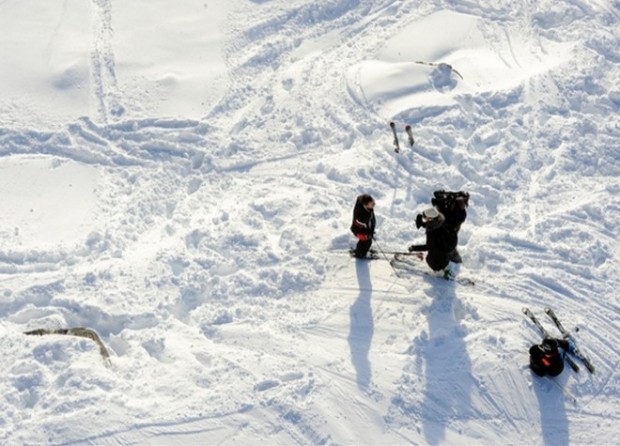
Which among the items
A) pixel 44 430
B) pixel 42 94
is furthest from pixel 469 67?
pixel 44 430

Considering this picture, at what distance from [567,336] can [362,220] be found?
3.24m

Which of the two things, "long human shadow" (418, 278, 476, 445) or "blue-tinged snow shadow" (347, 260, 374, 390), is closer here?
"long human shadow" (418, 278, 476, 445)

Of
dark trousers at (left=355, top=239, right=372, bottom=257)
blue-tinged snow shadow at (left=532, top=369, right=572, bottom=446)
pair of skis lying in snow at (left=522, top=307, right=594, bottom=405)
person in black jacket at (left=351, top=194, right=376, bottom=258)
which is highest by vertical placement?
person in black jacket at (left=351, top=194, right=376, bottom=258)

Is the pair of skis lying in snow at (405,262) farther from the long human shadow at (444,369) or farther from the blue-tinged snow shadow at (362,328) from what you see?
the long human shadow at (444,369)

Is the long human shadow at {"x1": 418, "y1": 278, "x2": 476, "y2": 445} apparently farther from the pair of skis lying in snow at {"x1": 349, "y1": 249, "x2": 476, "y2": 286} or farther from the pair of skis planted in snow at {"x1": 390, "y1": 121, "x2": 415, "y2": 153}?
the pair of skis planted in snow at {"x1": 390, "y1": 121, "x2": 415, "y2": 153}

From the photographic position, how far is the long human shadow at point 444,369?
27.2 ft

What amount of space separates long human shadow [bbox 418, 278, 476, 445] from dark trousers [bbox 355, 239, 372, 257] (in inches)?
43.6

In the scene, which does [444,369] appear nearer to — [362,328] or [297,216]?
[362,328]

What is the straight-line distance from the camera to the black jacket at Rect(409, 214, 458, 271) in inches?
345

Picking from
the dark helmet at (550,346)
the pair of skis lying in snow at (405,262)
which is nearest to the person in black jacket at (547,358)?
the dark helmet at (550,346)

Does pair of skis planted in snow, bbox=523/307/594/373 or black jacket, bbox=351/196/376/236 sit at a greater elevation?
black jacket, bbox=351/196/376/236

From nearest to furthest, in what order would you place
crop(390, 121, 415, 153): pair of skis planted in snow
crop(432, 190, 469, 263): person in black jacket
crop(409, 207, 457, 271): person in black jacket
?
crop(409, 207, 457, 271): person in black jacket
crop(432, 190, 469, 263): person in black jacket
crop(390, 121, 415, 153): pair of skis planted in snow

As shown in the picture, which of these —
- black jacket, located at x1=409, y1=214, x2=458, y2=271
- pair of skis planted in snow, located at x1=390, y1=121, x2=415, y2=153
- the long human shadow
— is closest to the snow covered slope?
the long human shadow

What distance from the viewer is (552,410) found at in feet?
27.5
